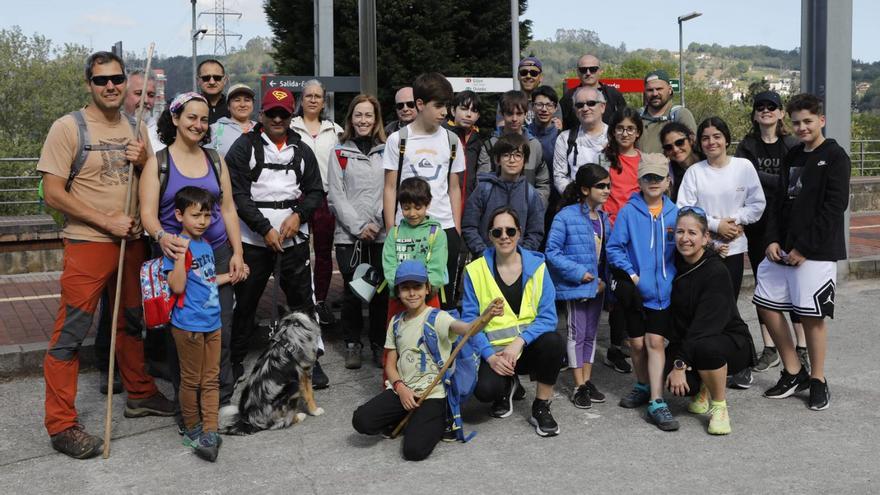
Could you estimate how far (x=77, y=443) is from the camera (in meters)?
4.87

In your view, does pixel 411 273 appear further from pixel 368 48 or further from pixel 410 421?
pixel 368 48

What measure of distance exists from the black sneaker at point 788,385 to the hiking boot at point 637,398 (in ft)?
2.73

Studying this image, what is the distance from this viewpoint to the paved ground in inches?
174

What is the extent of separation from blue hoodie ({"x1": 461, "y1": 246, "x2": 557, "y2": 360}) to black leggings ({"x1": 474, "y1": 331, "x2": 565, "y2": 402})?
5cm

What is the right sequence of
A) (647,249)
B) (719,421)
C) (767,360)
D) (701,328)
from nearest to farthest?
(719,421) < (701,328) < (647,249) < (767,360)

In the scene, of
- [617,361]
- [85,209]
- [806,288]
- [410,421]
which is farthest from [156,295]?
[806,288]

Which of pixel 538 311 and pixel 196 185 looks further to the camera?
pixel 538 311

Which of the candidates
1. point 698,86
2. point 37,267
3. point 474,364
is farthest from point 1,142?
point 698,86

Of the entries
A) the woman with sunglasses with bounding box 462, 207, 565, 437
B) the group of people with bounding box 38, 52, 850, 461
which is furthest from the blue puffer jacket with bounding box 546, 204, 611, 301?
the woman with sunglasses with bounding box 462, 207, 565, 437

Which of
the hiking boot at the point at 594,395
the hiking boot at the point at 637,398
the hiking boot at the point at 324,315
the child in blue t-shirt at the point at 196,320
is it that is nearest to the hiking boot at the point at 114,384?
the child in blue t-shirt at the point at 196,320

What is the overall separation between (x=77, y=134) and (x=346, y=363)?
8.62 ft

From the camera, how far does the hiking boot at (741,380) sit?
611 centimetres

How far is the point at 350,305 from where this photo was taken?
22.2 ft

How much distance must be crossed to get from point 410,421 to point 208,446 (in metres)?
1.09
